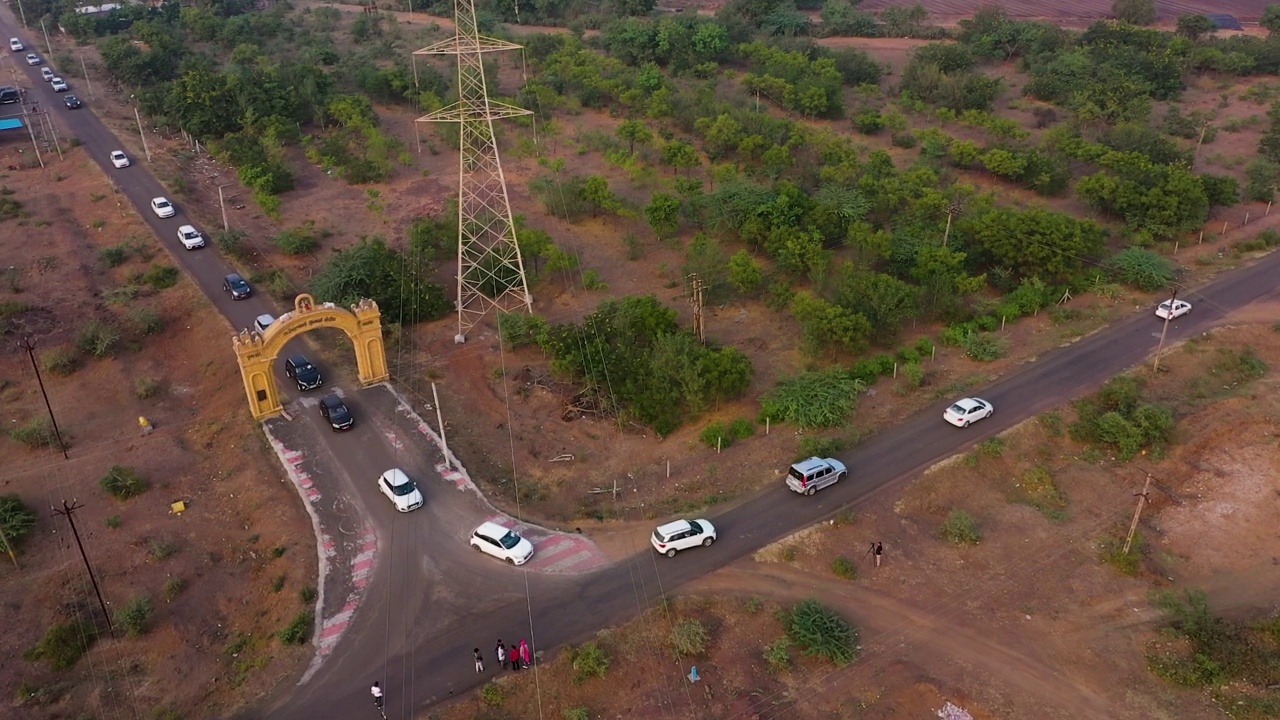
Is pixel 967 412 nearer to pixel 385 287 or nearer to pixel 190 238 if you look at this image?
pixel 385 287

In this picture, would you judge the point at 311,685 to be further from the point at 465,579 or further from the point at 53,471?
the point at 53,471

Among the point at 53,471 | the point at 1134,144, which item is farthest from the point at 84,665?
the point at 1134,144

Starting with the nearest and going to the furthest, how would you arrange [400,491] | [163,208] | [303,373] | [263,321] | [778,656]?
1. [778,656]
2. [400,491]
3. [303,373]
4. [263,321]
5. [163,208]

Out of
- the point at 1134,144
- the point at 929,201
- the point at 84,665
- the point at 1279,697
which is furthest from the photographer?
the point at 1134,144

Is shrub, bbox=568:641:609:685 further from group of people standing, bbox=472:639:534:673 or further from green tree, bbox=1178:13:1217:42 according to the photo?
green tree, bbox=1178:13:1217:42

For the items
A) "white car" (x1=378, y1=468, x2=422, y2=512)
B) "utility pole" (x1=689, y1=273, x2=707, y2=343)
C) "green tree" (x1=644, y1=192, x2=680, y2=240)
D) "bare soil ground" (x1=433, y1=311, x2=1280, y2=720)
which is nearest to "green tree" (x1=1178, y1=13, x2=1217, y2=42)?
"green tree" (x1=644, y1=192, x2=680, y2=240)

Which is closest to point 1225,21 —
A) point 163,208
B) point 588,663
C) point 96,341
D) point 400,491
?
point 163,208
